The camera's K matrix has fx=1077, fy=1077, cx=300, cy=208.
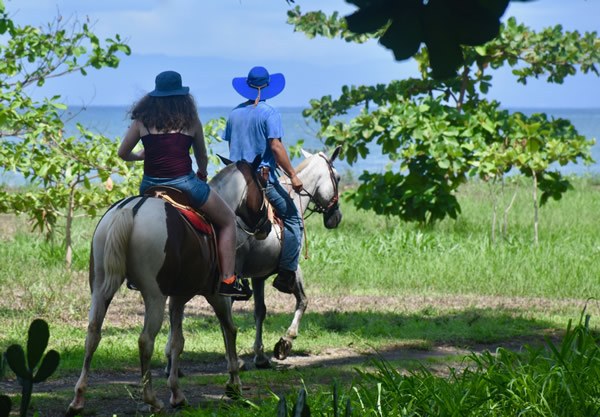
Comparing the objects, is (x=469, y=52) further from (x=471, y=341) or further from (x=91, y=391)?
(x=91, y=391)

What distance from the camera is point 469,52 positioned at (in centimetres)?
1586

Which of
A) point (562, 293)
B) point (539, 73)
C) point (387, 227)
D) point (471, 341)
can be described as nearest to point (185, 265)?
point (471, 341)

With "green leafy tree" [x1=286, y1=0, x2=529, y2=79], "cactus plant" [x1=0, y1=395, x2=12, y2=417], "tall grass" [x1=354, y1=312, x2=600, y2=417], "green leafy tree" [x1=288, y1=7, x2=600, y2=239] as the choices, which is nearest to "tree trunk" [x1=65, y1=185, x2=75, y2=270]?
"green leafy tree" [x1=288, y1=7, x2=600, y2=239]

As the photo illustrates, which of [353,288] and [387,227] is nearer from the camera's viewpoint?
[353,288]

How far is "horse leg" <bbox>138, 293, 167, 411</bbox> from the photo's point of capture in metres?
6.38

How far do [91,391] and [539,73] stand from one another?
11608mm

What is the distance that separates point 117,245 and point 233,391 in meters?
1.45

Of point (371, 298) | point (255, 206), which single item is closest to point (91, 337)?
point (255, 206)

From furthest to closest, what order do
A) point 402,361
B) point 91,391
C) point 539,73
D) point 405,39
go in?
point 539,73 < point 402,361 < point 91,391 < point 405,39

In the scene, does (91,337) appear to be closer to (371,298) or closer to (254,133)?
(254,133)

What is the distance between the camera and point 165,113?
672cm

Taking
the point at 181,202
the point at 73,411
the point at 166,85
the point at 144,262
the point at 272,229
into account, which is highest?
the point at 166,85

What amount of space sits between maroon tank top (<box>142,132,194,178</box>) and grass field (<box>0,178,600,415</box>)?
1.50m

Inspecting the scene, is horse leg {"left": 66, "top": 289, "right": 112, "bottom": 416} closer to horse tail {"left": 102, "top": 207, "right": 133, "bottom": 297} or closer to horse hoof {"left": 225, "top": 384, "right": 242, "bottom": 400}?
horse tail {"left": 102, "top": 207, "right": 133, "bottom": 297}
